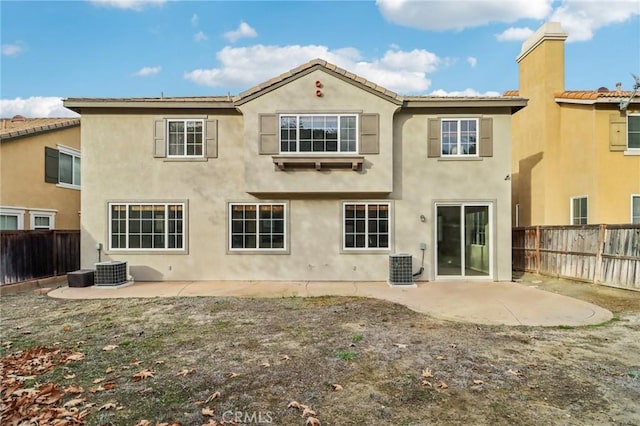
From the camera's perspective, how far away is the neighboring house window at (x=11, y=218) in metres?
12.2

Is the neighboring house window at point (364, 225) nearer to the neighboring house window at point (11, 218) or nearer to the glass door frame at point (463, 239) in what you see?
the glass door frame at point (463, 239)

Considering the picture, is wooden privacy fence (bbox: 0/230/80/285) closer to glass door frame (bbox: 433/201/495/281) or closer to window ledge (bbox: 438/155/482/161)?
glass door frame (bbox: 433/201/495/281)

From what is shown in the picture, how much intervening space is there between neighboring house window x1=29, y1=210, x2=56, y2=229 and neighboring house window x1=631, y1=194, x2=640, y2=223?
21.4m

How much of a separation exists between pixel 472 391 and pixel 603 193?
11765 mm

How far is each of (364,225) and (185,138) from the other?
239 inches

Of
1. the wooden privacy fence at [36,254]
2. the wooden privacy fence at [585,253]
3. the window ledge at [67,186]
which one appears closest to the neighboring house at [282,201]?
the wooden privacy fence at [36,254]

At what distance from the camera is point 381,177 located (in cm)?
1037

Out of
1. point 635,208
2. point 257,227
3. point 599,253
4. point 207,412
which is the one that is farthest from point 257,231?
point 635,208

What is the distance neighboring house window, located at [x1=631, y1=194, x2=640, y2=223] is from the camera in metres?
12.4

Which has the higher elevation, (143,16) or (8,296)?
(143,16)

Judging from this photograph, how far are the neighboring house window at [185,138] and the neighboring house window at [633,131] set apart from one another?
14.4 meters

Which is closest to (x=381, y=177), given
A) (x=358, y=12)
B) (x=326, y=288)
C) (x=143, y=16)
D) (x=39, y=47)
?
(x=326, y=288)

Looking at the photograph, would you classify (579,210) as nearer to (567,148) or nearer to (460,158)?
(567,148)

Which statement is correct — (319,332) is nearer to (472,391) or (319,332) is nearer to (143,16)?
(472,391)
